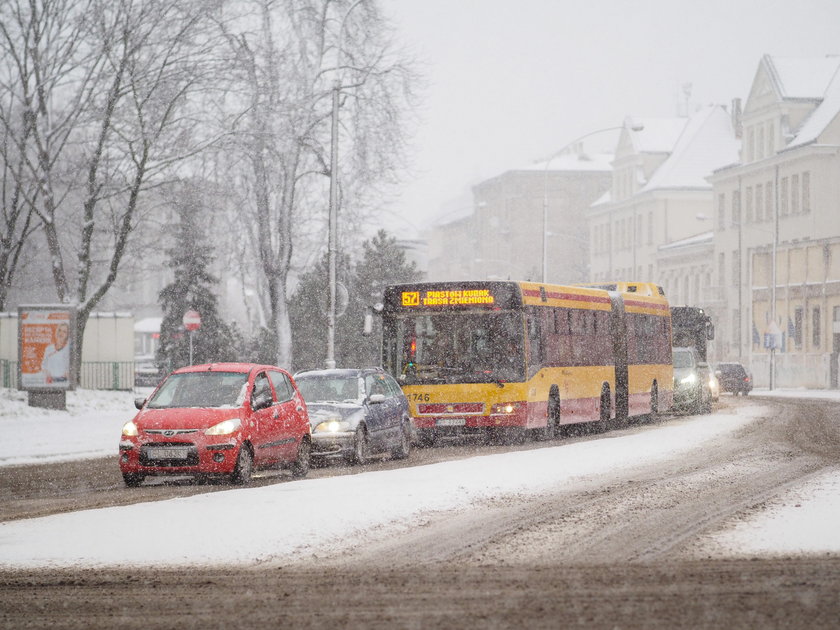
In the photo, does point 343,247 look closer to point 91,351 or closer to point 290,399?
point 91,351

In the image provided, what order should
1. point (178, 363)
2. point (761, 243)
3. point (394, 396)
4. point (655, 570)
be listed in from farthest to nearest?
1. point (761, 243)
2. point (178, 363)
3. point (394, 396)
4. point (655, 570)

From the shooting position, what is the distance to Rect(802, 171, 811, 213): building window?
272 ft

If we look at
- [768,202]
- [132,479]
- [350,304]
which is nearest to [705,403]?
[350,304]

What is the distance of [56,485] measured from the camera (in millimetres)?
20062

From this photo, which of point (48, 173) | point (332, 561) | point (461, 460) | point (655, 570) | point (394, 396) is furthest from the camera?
point (48, 173)

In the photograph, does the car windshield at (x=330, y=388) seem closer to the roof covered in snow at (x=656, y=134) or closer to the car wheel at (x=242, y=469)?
the car wheel at (x=242, y=469)

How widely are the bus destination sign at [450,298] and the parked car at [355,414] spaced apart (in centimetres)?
340

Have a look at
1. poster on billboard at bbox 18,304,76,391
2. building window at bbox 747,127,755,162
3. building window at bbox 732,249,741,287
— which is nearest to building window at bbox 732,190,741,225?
building window at bbox 732,249,741,287

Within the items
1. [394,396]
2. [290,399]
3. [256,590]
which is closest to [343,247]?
[394,396]

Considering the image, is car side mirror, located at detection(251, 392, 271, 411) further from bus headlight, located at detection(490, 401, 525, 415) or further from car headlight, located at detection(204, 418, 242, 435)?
bus headlight, located at detection(490, 401, 525, 415)

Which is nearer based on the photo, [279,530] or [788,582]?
[788,582]

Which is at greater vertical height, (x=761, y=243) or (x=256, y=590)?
(x=761, y=243)

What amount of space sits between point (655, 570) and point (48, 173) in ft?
98.2

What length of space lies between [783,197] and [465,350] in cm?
6067
